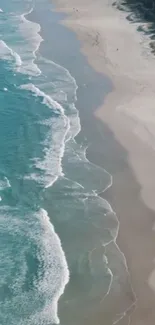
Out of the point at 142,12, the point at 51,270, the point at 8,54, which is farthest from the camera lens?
the point at 142,12

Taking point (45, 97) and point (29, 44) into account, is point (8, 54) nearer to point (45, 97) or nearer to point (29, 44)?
point (29, 44)

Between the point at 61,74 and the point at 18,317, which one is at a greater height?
the point at 18,317

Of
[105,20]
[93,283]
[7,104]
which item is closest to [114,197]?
[93,283]

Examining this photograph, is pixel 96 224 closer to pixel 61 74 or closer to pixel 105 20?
pixel 61 74

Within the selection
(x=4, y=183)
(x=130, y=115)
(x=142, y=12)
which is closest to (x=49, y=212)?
(x=4, y=183)

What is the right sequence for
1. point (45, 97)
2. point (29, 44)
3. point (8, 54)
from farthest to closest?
1. point (29, 44)
2. point (8, 54)
3. point (45, 97)

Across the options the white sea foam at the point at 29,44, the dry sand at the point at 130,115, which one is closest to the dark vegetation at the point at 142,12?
the dry sand at the point at 130,115

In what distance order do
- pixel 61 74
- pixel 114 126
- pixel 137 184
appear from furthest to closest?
pixel 61 74
pixel 114 126
pixel 137 184
